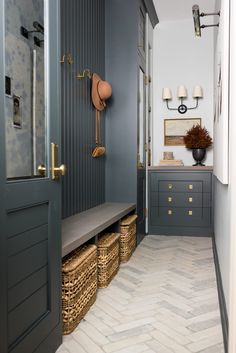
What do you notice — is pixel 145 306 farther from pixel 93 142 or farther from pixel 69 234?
pixel 93 142

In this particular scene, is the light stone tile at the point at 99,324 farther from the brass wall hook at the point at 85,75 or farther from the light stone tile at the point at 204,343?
the brass wall hook at the point at 85,75

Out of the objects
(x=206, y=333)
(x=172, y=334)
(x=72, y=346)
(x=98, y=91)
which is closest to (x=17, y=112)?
(x=72, y=346)

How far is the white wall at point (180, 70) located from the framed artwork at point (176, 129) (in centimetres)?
6

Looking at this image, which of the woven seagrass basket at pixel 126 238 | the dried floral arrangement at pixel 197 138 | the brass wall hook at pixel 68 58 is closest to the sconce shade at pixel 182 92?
the dried floral arrangement at pixel 197 138

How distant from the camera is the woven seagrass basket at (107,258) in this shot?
257 cm

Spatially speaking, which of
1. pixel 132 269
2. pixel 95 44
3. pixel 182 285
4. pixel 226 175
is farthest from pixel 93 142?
pixel 226 175

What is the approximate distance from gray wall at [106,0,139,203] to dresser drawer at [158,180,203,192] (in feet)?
2.40

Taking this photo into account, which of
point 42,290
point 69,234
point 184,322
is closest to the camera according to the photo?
point 42,290

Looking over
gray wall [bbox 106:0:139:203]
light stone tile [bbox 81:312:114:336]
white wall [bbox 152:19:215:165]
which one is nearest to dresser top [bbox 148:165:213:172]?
white wall [bbox 152:19:215:165]

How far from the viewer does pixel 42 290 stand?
1577mm

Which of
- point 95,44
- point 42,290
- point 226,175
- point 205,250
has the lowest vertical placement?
point 205,250

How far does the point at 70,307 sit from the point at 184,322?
2.31ft

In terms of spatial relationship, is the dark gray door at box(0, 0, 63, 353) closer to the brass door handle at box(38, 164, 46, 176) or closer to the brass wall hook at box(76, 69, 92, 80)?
the brass door handle at box(38, 164, 46, 176)

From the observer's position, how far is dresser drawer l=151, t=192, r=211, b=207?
4.31 meters
